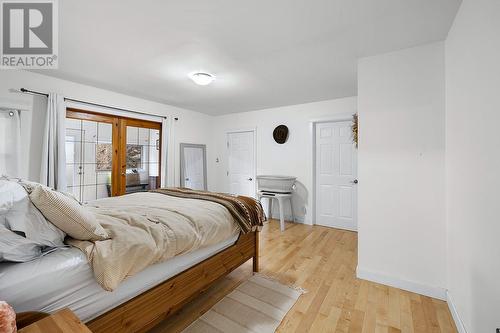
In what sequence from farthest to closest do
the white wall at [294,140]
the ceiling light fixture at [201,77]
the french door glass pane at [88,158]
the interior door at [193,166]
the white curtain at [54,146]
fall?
the interior door at [193,166] < the white wall at [294,140] < the french door glass pane at [88,158] < the white curtain at [54,146] < the ceiling light fixture at [201,77]

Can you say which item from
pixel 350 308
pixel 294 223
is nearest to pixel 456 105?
pixel 350 308

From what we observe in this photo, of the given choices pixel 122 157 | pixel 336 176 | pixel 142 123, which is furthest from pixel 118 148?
pixel 336 176

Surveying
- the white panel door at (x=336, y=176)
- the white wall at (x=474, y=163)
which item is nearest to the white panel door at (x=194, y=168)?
the white panel door at (x=336, y=176)

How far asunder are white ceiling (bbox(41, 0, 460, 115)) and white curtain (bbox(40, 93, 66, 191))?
42 cm

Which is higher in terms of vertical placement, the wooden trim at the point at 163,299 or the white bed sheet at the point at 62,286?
the white bed sheet at the point at 62,286

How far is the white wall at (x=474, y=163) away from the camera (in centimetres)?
111

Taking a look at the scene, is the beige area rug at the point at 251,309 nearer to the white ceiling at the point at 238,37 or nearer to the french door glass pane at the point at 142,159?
the white ceiling at the point at 238,37

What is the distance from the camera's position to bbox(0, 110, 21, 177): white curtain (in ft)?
8.49

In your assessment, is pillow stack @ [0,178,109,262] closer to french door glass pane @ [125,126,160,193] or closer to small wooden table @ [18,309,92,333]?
small wooden table @ [18,309,92,333]

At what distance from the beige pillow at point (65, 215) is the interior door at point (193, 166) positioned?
11.4 feet

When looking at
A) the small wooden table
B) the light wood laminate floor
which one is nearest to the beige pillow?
the small wooden table

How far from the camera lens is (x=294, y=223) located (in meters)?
4.36

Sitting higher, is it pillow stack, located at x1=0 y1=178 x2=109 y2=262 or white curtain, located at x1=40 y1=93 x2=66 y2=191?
white curtain, located at x1=40 y1=93 x2=66 y2=191

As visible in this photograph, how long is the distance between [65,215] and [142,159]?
3.21m
